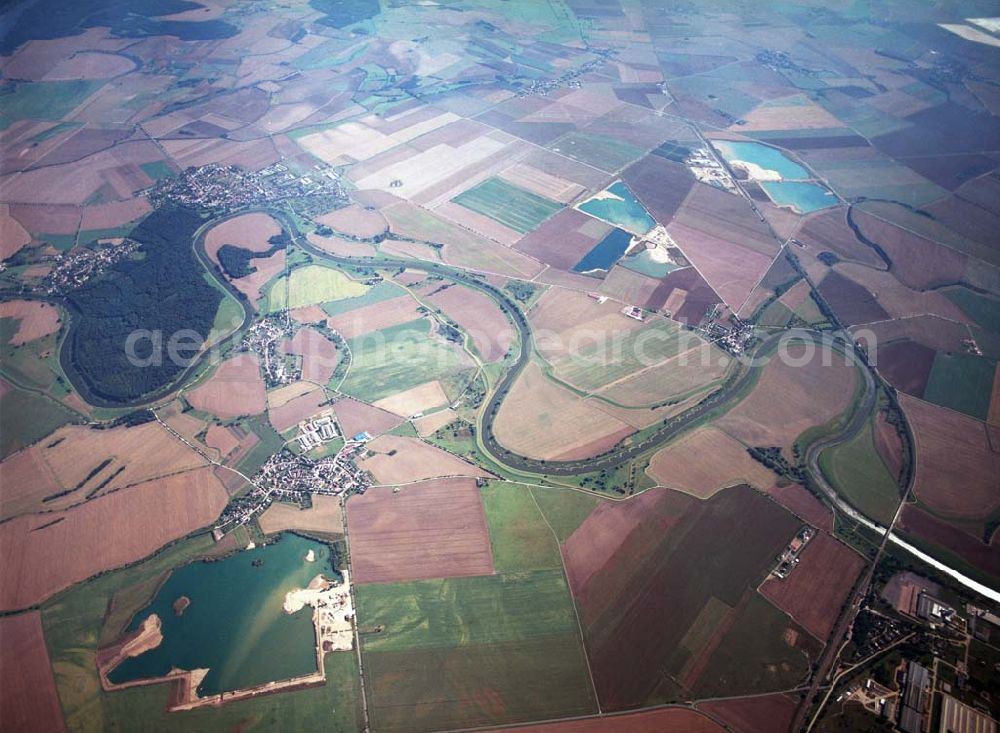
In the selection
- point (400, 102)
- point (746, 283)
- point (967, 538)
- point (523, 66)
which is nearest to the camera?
point (967, 538)

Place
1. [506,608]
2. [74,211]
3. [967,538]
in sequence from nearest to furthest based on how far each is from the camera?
[506,608] < [967,538] < [74,211]

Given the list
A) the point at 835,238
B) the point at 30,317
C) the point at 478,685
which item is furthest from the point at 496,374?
the point at 835,238

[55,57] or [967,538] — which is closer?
[967,538]

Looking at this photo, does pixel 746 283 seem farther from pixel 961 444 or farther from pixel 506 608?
pixel 506 608

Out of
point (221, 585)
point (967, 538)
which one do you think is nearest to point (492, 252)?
point (221, 585)

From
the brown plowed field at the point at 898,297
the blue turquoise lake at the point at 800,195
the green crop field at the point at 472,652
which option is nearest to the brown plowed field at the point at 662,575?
the green crop field at the point at 472,652

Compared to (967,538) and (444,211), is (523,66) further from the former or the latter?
(967,538)

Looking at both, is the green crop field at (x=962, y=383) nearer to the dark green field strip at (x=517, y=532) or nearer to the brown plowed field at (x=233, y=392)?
the dark green field strip at (x=517, y=532)

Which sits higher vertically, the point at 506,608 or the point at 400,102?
the point at 400,102
